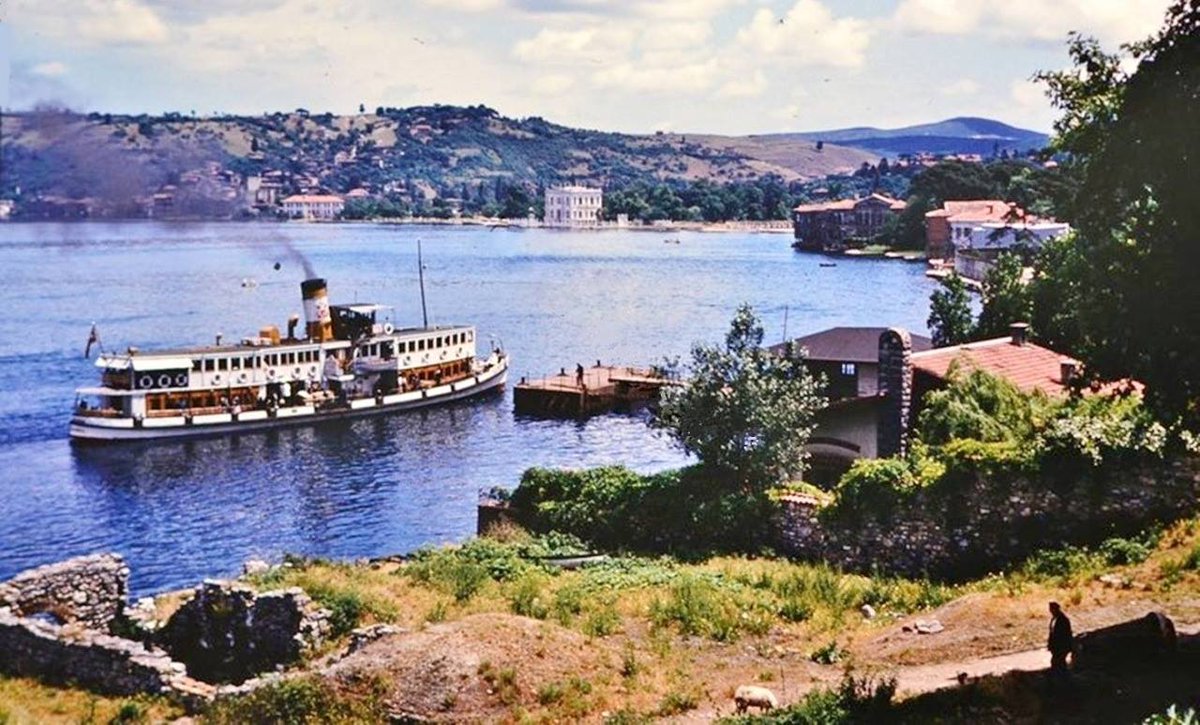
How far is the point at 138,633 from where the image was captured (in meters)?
25.3

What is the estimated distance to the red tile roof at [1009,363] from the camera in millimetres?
35209

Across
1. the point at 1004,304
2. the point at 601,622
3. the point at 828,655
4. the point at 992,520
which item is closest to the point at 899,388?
the point at 992,520

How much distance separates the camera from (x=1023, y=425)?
104ft

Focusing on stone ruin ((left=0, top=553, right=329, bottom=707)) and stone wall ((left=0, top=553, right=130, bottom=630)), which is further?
stone wall ((left=0, top=553, right=130, bottom=630))

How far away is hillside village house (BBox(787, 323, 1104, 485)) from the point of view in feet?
116

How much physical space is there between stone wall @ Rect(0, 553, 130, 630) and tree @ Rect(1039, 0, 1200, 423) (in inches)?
737

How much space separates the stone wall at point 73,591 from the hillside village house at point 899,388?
63.7 feet

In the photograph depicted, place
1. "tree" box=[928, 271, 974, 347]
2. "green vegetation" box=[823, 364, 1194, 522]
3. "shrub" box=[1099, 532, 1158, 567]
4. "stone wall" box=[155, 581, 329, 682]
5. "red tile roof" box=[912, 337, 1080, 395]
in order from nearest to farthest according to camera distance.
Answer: "stone wall" box=[155, 581, 329, 682] → "shrub" box=[1099, 532, 1158, 567] → "green vegetation" box=[823, 364, 1194, 522] → "red tile roof" box=[912, 337, 1080, 395] → "tree" box=[928, 271, 974, 347]

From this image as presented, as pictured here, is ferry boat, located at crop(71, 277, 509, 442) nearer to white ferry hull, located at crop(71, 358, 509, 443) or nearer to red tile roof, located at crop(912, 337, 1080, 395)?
white ferry hull, located at crop(71, 358, 509, 443)

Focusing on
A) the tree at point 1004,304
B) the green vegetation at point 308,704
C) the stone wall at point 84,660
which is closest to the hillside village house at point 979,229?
the tree at point 1004,304

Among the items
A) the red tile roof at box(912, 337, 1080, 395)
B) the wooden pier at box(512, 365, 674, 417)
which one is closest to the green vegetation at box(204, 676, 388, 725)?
the red tile roof at box(912, 337, 1080, 395)

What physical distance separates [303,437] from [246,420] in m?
3.24

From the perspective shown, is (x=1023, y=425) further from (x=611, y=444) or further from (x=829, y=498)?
(x=611, y=444)

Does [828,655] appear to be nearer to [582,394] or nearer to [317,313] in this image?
[582,394]
